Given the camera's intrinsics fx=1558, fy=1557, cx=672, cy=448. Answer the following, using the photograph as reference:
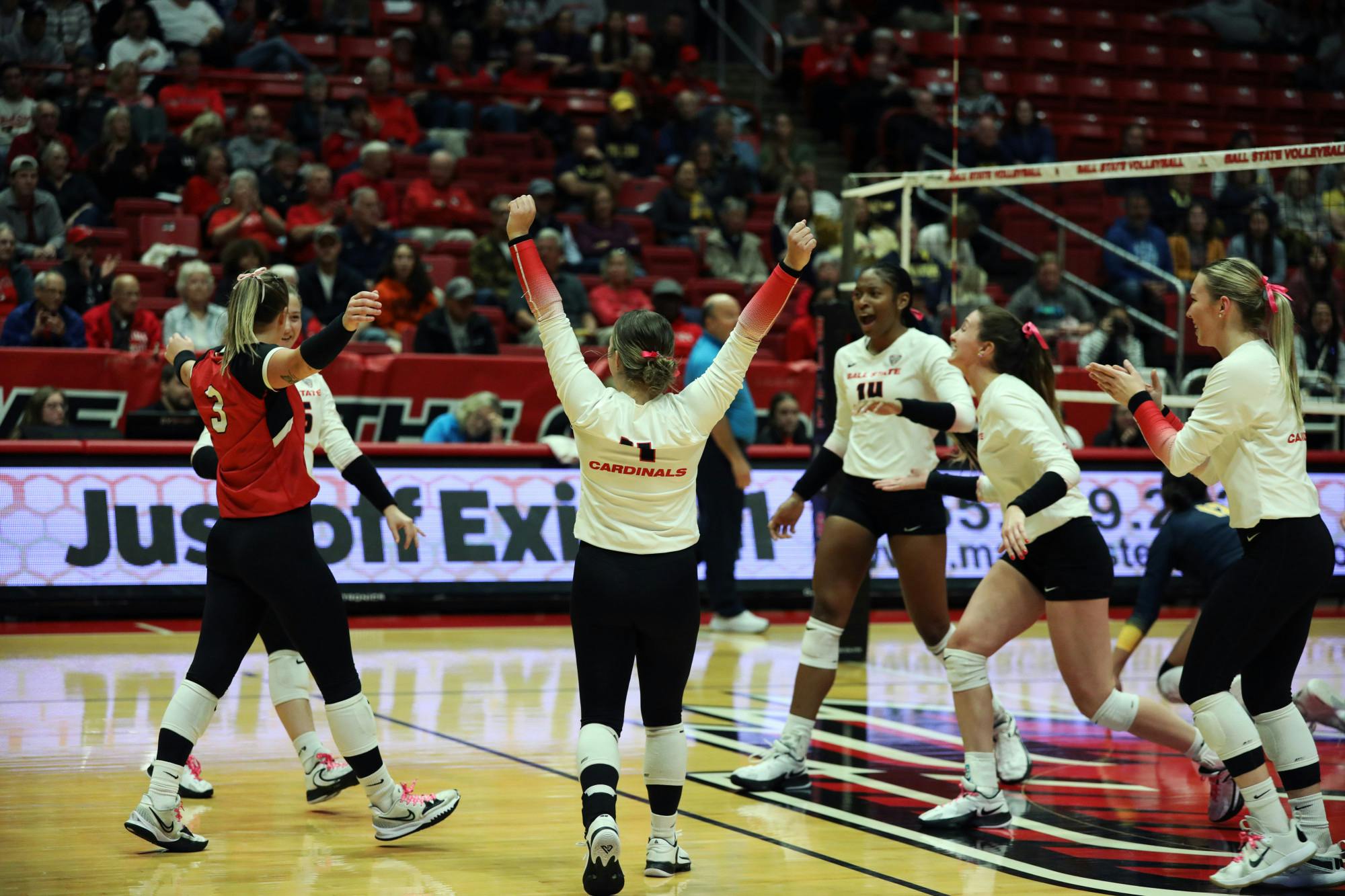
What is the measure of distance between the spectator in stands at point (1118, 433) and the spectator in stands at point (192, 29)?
382 inches

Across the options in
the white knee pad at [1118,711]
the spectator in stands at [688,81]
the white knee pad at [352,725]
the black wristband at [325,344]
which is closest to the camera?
the black wristband at [325,344]

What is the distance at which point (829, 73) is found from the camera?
19.5 metres

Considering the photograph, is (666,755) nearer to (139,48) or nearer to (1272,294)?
(1272,294)

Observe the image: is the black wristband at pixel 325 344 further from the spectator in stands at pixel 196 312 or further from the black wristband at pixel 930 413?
the spectator in stands at pixel 196 312

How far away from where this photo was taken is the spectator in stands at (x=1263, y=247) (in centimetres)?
1200

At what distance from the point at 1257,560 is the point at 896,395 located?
195 centimetres

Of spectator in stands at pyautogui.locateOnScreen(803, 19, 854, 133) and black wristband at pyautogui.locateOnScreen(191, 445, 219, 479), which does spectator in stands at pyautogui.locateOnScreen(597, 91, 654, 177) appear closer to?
spectator in stands at pyautogui.locateOnScreen(803, 19, 854, 133)

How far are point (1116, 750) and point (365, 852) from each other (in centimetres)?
377

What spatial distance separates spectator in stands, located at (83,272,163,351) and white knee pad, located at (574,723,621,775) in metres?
8.32

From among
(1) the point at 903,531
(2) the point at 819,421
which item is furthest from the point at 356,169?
(1) the point at 903,531

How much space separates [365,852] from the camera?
17.5ft

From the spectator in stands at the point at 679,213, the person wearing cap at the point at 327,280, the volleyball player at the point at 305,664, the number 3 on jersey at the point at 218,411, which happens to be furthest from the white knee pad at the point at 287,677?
the spectator in stands at the point at 679,213

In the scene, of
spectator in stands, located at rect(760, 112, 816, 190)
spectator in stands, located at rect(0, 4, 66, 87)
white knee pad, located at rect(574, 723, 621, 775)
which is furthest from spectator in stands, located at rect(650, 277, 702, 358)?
spectator in stands, located at rect(0, 4, 66, 87)

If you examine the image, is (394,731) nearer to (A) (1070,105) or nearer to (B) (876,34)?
(B) (876,34)
